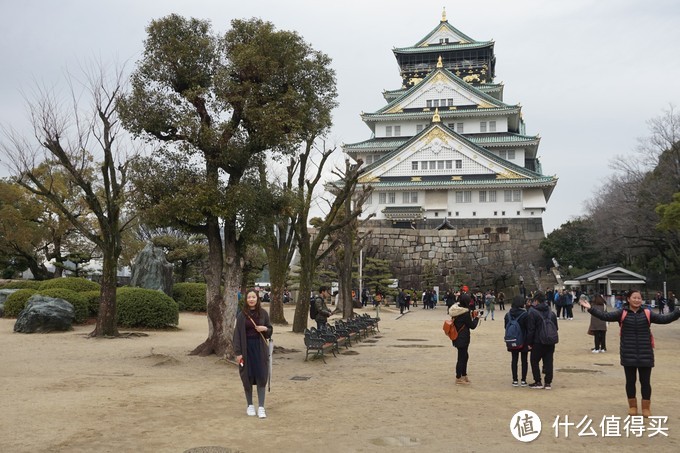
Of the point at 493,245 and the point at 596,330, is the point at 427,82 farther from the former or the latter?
the point at 596,330

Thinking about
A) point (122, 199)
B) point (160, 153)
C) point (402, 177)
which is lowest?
point (122, 199)

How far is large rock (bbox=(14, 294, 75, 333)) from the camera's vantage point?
17.3m

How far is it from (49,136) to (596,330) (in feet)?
47.9

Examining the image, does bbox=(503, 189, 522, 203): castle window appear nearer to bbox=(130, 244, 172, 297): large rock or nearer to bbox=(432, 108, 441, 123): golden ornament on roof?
bbox=(432, 108, 441, 123): golden ornament on roof

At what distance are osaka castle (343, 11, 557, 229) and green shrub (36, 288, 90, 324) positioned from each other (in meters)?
30.1

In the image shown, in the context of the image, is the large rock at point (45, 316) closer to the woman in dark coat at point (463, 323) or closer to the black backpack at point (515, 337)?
the woman in dark coat at point (463, 323)

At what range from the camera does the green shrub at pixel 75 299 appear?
1927 centimetres

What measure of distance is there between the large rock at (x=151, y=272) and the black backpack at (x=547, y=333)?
19052mm

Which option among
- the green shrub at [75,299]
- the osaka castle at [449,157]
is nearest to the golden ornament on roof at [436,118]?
the osaka castle at [449,157]

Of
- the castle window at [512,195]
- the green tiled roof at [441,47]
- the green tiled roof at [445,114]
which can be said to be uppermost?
the green tiled roof at [441,47]

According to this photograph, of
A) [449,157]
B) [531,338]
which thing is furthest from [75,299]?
[449,157]

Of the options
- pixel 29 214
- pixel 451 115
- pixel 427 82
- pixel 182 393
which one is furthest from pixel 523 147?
pixel 182 393

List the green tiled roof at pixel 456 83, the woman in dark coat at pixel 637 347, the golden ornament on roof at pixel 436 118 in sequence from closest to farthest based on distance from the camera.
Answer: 1. the woman in dark coat at pixel 637 347
2. the golden ornament on roof at pixel 436 118
3. the green tiled roof at pixel 456 83

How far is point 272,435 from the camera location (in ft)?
20.7
